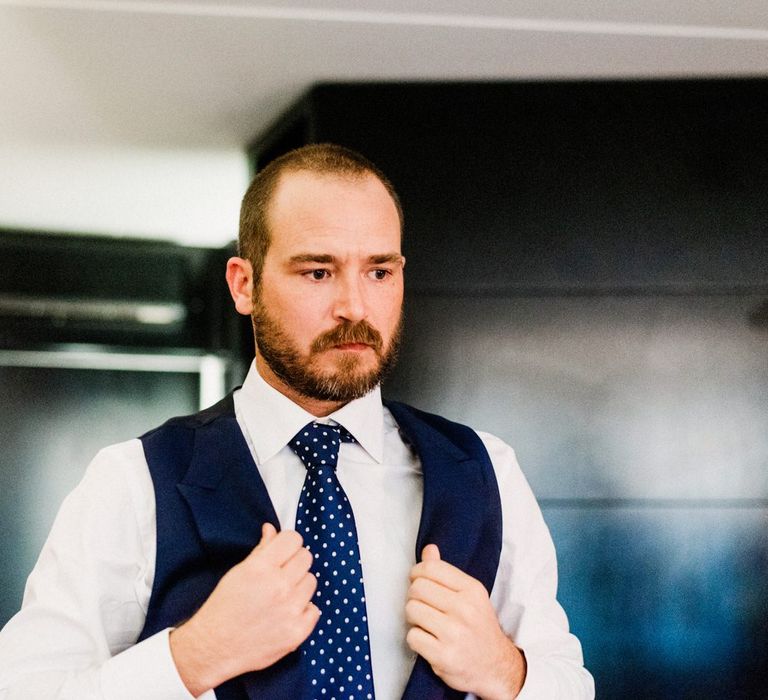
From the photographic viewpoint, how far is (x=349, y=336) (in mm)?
1439

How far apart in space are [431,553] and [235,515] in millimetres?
279

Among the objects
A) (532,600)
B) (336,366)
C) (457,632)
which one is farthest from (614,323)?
(457,632)

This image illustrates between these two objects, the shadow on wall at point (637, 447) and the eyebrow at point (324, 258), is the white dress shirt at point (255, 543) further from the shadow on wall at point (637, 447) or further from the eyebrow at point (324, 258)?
the shadow on wall at point (637, 447)

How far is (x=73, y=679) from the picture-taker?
1266 mm

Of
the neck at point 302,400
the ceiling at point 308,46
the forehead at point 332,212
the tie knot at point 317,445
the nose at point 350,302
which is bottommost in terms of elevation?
the tie knot at point 317,445

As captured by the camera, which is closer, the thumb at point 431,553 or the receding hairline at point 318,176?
the thumb at point 431,553

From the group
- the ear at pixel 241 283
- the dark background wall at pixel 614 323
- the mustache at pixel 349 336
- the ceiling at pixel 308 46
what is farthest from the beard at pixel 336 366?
the dark background wall at pixel 614 323

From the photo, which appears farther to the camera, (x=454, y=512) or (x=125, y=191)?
(x=125, y=191)

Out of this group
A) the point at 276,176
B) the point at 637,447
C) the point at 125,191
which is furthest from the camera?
the point at 125,191

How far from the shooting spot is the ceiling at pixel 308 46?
9.37ft

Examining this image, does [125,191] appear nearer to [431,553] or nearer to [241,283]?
[241,283]

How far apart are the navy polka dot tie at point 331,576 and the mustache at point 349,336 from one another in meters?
0.15

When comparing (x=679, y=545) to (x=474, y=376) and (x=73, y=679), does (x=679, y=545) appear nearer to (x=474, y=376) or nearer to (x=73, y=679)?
(x=474, y=376)

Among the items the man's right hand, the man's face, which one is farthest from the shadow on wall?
the man's right hand
